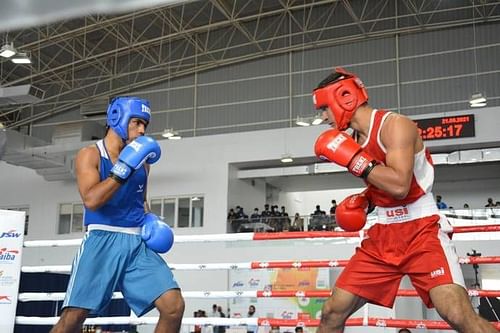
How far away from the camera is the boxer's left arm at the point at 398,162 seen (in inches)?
94.0

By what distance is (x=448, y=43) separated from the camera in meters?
16.5

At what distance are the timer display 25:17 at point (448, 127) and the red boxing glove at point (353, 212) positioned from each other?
40.2 feet

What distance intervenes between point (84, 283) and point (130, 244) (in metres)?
0.27

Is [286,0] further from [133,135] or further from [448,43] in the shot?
[133,135]

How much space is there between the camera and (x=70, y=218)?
1848 cm

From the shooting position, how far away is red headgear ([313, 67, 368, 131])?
265 centimetres

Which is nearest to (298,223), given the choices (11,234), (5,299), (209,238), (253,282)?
(253,282)

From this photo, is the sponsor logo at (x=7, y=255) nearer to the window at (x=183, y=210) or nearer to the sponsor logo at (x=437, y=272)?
the sponsor logo at (x=437, y=272)

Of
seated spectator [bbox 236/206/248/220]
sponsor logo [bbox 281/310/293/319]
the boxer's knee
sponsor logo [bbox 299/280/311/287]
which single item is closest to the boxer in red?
the boxer's knee

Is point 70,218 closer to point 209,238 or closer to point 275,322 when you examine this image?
point 209,238

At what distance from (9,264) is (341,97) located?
8.39 ft

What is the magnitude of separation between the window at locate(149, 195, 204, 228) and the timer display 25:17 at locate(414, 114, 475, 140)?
638 centimetres

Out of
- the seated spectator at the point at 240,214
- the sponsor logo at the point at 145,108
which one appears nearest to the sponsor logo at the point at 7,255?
the sponsor logo at the point at 145,108

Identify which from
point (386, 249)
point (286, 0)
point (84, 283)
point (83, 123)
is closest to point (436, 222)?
point (386, 249)
